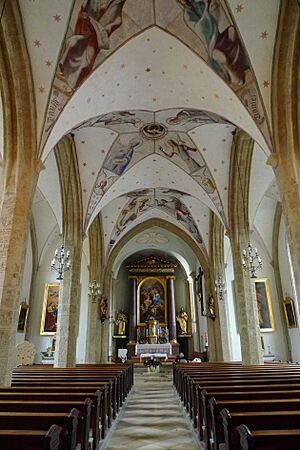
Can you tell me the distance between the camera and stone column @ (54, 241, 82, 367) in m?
10.5

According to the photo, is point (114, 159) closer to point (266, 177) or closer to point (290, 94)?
point (266, 177)

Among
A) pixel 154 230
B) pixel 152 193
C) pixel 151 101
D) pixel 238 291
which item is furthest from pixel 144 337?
pixel 151 101

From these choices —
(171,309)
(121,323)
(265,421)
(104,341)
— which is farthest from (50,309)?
(265,421)

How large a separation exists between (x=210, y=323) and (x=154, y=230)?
8.01 meters

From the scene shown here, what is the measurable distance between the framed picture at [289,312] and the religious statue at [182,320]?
10.2 meters

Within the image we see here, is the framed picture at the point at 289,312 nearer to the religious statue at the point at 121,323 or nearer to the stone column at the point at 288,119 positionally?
the stone column at the point at 288,119

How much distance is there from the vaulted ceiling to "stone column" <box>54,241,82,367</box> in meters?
3.75

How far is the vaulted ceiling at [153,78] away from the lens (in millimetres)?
6922

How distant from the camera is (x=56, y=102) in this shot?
7883 mm

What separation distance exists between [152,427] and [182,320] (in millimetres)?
20685

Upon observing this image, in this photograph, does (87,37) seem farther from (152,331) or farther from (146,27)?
(152,331)

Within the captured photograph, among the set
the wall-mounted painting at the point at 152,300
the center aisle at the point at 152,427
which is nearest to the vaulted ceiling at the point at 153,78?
the center aisle at the point at 152,427

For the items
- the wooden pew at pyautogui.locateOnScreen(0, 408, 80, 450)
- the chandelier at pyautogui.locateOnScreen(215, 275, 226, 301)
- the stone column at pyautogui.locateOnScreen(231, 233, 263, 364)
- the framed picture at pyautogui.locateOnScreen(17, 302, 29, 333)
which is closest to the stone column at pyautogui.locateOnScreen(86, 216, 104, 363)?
the framed picture at pyautogui.locateOnScreen(17, 302, 29, 333)

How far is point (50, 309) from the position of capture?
18.6m
